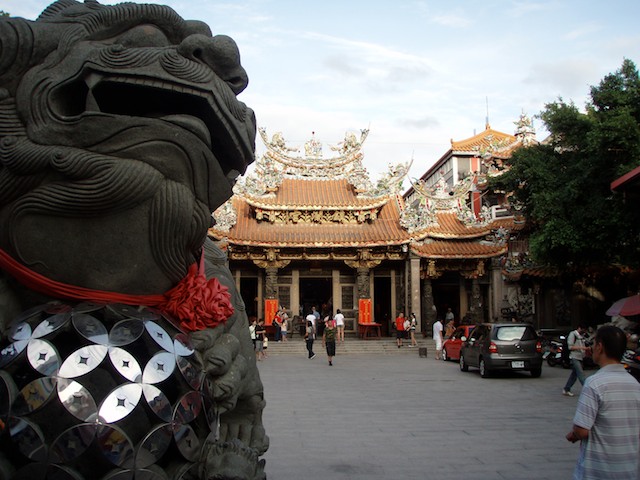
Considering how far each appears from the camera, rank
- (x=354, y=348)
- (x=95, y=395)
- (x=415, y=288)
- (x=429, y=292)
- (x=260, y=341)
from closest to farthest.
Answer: (x=95, y=395)
(x=260, y=341)
(x=354, y=348)
(x=415, y=288)
(x=429, y=292)

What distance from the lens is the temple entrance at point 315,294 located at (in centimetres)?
2544

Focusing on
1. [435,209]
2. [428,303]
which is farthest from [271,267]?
[435,209]

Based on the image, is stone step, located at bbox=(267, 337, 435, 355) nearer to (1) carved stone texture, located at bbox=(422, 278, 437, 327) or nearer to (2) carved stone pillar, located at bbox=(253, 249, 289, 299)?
(1) carved stone texture, located at bbox=(422, 278, 437, 327)

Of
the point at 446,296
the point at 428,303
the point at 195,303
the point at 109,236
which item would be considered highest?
the point at 109,236

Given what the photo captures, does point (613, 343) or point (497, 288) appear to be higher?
point (497, 288)

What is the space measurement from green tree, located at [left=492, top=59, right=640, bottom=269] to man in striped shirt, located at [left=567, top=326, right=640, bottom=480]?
979 cm

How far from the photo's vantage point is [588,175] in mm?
14227

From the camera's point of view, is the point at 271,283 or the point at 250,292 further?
the point at 250,292

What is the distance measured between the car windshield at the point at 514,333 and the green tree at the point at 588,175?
2263 millimetres

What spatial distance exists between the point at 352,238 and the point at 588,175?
1019cm

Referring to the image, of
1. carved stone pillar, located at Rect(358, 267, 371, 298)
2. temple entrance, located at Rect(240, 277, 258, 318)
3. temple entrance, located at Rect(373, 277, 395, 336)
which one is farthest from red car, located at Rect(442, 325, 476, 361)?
temple entrance, located at Rect(240, 277, 258, 318)

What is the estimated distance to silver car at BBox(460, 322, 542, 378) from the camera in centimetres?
1366

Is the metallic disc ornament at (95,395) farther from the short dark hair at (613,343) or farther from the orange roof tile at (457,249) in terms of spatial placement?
the orange roof tile at (457,249)

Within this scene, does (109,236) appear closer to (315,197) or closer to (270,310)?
(270,310)
